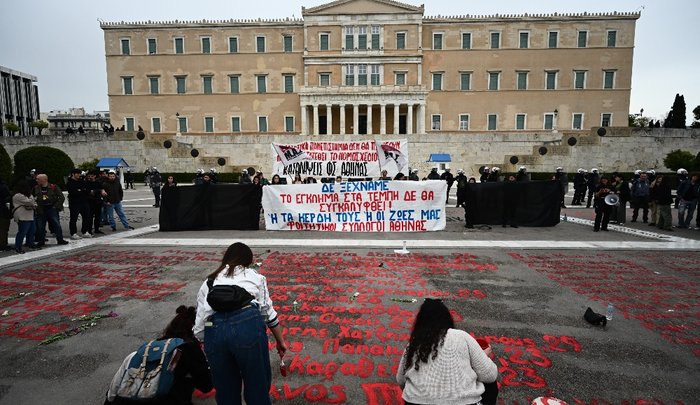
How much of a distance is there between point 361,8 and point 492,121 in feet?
66.2

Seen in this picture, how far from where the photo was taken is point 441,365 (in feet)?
7.51

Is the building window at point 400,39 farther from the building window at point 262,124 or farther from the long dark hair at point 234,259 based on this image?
the long dark hair at point 234,259

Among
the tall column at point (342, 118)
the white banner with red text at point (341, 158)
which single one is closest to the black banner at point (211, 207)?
the white banner with red text at point (341, 158)

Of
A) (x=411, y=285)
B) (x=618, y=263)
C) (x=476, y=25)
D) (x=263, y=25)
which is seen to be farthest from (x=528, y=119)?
(x=411, y=285)

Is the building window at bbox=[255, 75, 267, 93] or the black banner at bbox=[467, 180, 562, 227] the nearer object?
the black banner at bbox=[467, 180, 562, 227]

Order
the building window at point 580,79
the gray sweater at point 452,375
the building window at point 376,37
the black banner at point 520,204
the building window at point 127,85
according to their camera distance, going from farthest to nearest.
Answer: the building window at point 127,85 → the building window at point 376,37 → the building window at point 580,79 → the black banner at point 520,204 → the gray sweater at point 452,375

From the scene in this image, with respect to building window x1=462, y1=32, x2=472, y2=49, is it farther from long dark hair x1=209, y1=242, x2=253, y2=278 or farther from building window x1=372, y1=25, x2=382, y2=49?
long dark hair x1=209, y1=242, x2=253, y2=278

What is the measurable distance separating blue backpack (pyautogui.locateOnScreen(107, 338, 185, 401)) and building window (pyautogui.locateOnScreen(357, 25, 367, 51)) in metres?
46.4

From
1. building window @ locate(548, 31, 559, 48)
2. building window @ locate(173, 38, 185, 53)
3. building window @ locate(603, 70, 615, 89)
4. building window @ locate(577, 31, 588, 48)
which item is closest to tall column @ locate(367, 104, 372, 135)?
building window @ locate(548, 31, 559, 48)

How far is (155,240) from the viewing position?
9891 millimetres

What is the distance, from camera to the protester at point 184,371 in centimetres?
262

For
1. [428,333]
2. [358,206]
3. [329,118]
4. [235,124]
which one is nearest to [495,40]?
[329,118]

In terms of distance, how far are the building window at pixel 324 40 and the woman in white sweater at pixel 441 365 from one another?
46.9 meters

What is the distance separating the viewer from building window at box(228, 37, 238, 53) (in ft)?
151
